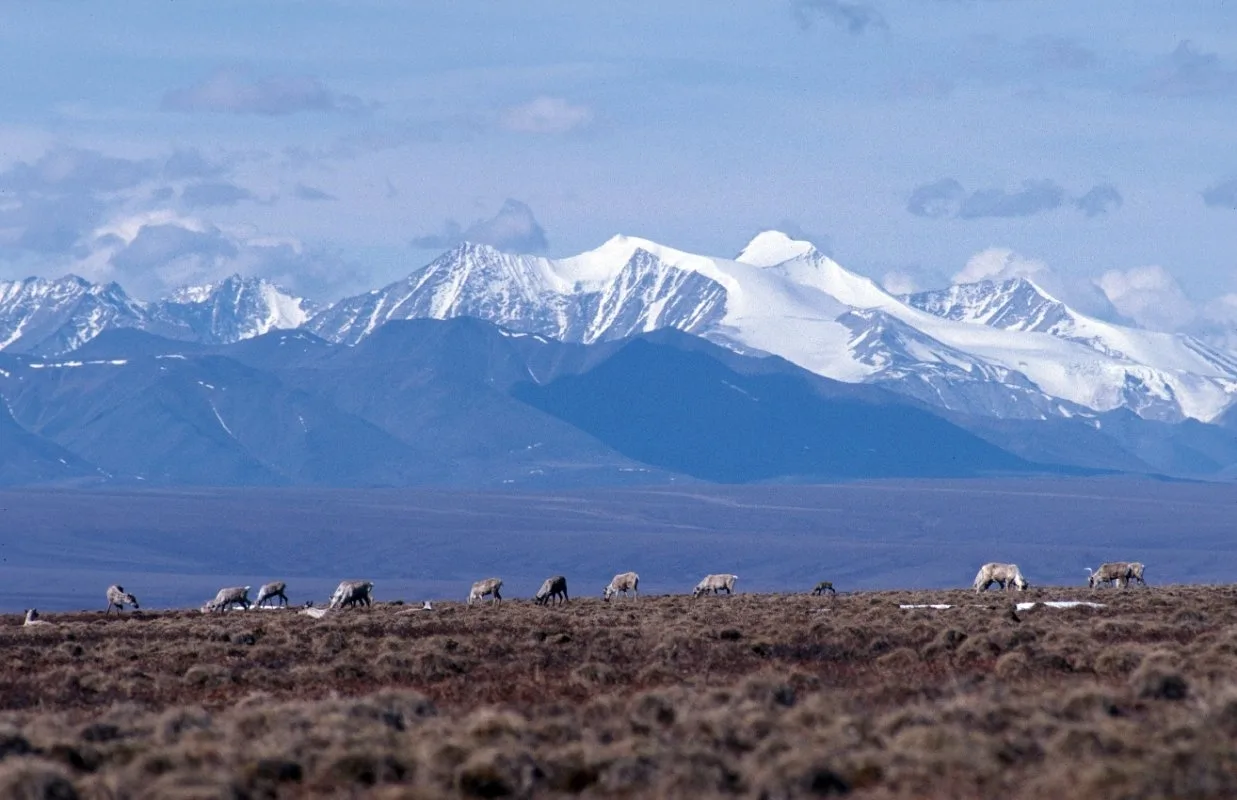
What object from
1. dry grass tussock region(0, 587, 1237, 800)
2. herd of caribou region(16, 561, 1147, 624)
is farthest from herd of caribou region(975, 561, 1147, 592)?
dry grass tussock region(0, 587, 1237, 800)

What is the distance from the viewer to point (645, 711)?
20922mm

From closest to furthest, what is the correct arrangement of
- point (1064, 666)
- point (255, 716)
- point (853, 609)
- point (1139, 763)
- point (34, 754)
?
point (1139, 763), point (34, 754), point (255, 716), point (1064, 666), point (853, 609)

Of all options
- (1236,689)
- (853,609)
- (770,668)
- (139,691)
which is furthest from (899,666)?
(853,609)

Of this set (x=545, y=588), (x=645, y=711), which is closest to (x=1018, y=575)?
(x=545, y=588)

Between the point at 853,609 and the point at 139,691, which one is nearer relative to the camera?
the point at 139,691

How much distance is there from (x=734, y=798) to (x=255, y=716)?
7.45 meters

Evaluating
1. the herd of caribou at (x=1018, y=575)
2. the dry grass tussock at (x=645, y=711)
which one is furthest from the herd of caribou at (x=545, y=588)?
the dry grass tussock at (x=645, y=711)

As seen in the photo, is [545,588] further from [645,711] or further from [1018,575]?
[645,711]

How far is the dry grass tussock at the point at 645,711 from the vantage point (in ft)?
52.6

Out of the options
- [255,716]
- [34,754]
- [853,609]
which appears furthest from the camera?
[853,609]

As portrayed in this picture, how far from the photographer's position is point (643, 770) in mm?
16531

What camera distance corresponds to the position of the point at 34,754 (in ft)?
63.1

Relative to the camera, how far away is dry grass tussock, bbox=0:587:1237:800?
16047mm

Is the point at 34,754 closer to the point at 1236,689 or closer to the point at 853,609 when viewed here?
the point at 1236,689
